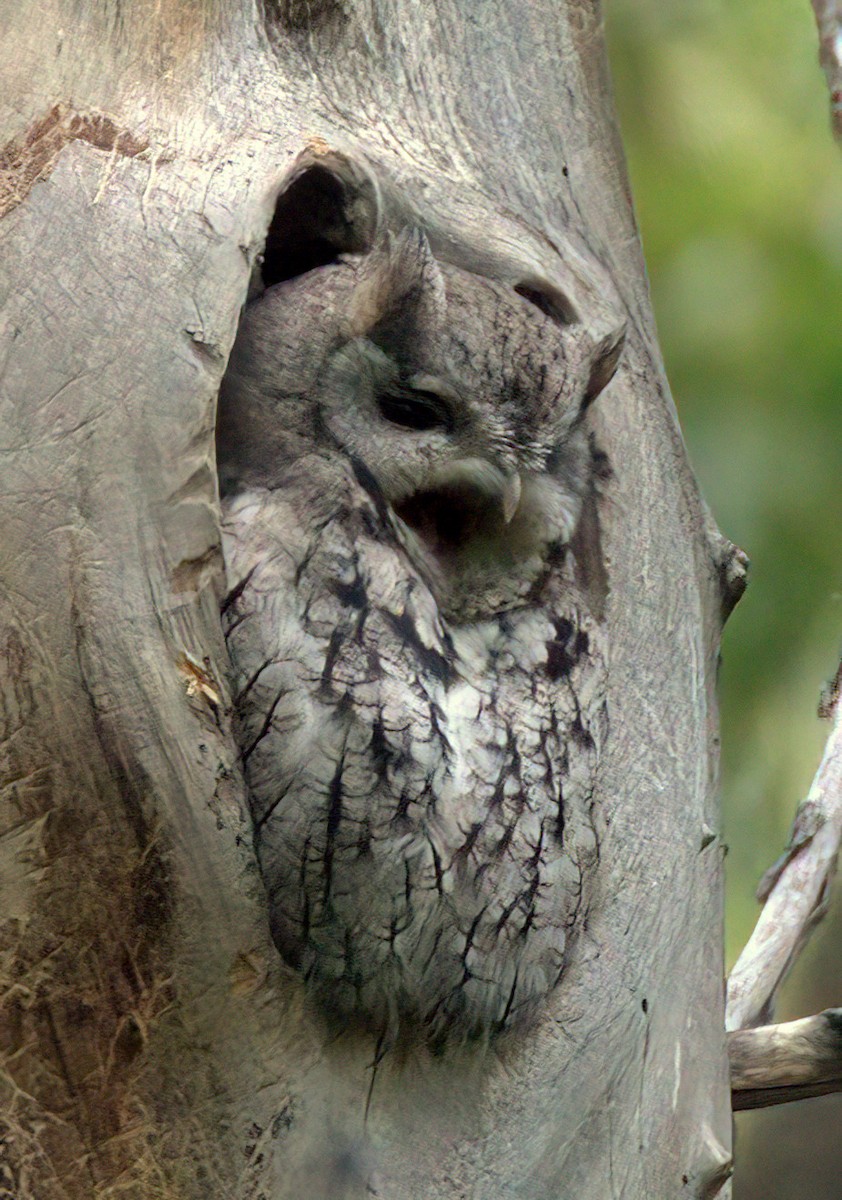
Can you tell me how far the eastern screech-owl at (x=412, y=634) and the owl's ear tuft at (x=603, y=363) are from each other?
0.02 meters

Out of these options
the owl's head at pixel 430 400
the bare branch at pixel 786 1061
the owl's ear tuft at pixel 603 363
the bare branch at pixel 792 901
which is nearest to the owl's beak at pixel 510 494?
the owl's head at pixel 430 400

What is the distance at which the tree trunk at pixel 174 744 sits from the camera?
75cm

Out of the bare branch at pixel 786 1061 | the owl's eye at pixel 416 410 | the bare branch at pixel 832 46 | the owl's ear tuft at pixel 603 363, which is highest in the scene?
the bare branch at pixel 832 46

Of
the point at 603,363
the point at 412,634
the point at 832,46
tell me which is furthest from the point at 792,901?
the point at 832,46

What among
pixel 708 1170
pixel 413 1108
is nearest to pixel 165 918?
pixel 413 1108

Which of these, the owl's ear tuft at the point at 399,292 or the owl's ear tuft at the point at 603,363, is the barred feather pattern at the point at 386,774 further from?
the owl's ear tuft at the point at 603,363

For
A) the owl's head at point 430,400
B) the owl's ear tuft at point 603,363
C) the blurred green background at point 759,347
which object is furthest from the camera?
the blurred green background at point 759,347

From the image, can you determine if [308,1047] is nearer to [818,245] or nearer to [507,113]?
[507,113]

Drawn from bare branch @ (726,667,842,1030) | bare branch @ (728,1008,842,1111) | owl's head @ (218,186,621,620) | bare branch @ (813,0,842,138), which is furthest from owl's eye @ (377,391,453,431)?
bare branch @ (813,0,842,138)

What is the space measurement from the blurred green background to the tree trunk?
1152 millimetres

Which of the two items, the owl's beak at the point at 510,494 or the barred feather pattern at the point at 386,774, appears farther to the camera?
the owl's beak at the point at 510,494

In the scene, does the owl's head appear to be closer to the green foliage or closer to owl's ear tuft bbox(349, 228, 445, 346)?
owl's ear tuft bbox(349, 228, 445, 346)

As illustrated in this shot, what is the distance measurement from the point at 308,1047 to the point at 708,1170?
1.58 ft

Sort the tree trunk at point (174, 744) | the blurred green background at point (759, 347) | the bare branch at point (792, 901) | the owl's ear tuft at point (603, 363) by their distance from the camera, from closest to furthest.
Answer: the tree trunk at point (174, 744) < the owl's ear tuft at point (603, 363) < the bare branch at point (792, 901) < the blurred green background at point (759, 347)
